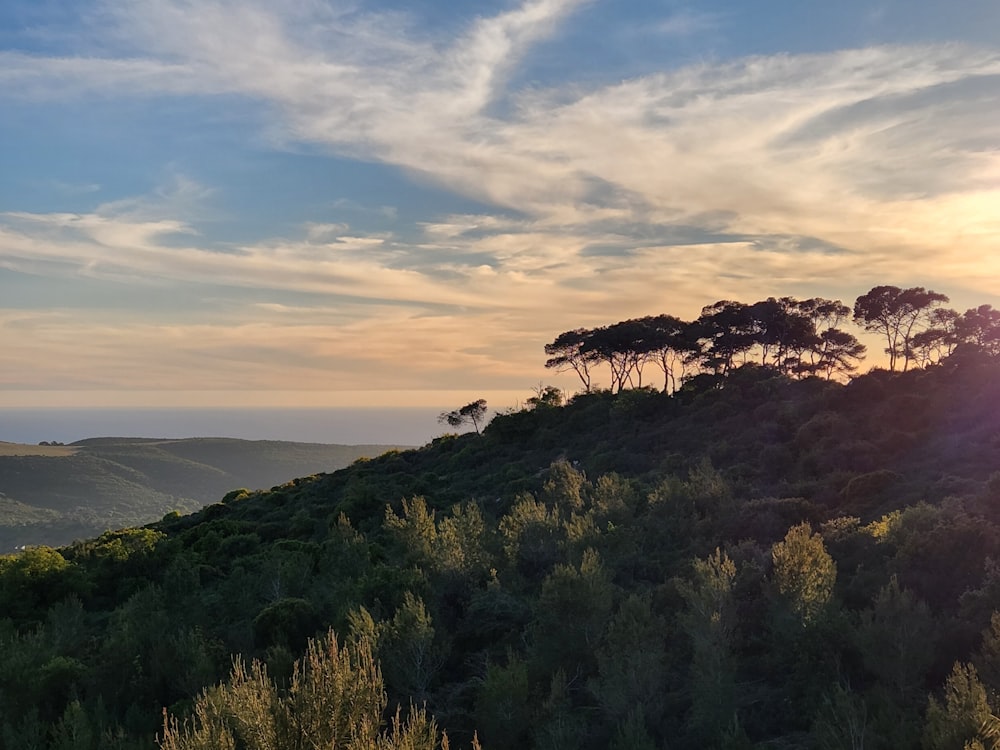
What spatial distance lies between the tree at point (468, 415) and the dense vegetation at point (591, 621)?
155 feet

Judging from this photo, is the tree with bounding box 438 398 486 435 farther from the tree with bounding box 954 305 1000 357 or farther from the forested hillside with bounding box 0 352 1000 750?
the tree with bounding box 954 305 1000 357

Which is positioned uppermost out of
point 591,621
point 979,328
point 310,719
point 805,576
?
point 979,328

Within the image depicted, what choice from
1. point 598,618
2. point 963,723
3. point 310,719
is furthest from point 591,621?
point 310,719

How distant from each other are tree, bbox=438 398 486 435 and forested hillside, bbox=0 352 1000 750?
4714 centimetres

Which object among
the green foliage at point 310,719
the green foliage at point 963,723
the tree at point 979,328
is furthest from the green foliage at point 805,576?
the tree at point 979,328

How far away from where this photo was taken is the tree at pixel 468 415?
85.4m

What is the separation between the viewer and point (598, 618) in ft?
53.8

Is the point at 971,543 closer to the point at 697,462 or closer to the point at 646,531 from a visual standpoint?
the point at 646,531

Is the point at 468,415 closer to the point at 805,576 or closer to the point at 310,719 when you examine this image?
the point at 805,576

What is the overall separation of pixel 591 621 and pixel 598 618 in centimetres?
22

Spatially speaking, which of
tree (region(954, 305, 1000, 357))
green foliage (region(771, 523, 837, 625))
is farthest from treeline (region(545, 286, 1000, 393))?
green foliage (region(771, 523, 837, 625))

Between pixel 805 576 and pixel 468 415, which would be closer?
pixel 805 576

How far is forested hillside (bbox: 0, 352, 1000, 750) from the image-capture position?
11789 millimetres

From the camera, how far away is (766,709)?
13.6 m
